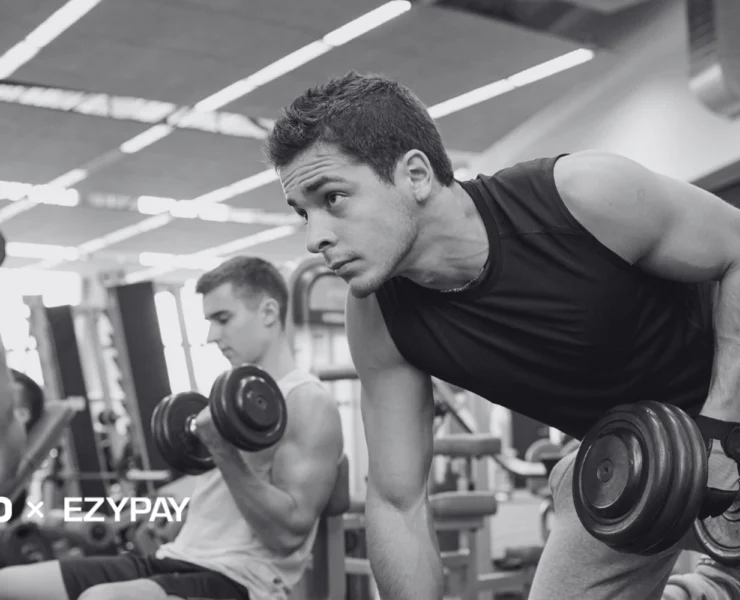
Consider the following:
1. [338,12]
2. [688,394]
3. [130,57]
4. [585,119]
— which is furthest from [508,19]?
[688,394]

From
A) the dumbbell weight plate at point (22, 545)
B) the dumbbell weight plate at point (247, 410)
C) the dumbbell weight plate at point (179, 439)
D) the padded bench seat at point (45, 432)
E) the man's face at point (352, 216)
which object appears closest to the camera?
the man's face at point (352, 216)

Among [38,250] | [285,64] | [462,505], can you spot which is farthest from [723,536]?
[38,250]

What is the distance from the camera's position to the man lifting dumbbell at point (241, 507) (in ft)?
6.31

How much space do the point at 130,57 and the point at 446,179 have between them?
486 centimetres

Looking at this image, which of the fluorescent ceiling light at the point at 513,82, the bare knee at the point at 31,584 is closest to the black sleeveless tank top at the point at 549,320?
the bare knee at the point at 31,584

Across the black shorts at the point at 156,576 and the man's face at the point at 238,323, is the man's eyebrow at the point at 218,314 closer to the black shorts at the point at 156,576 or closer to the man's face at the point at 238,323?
the man's face at the point at 238,323

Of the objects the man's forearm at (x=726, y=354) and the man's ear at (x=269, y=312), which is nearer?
the man's forearm at (x=726, y=354)

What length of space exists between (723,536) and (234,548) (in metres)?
1.13

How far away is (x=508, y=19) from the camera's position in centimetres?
542

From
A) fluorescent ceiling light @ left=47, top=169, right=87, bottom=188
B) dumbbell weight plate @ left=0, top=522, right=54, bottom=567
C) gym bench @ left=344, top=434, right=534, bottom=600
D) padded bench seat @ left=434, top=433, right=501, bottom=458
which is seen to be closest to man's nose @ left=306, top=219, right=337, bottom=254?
gym bench @ left=344, top=434, right=534, bottom=600

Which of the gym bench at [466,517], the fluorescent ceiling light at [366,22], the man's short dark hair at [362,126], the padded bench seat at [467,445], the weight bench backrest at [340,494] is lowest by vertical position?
the gym bench at [466,517]

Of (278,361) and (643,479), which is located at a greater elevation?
(278,361)

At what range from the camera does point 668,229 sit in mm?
1160

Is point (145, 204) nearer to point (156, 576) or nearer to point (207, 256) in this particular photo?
point (207, 256)
